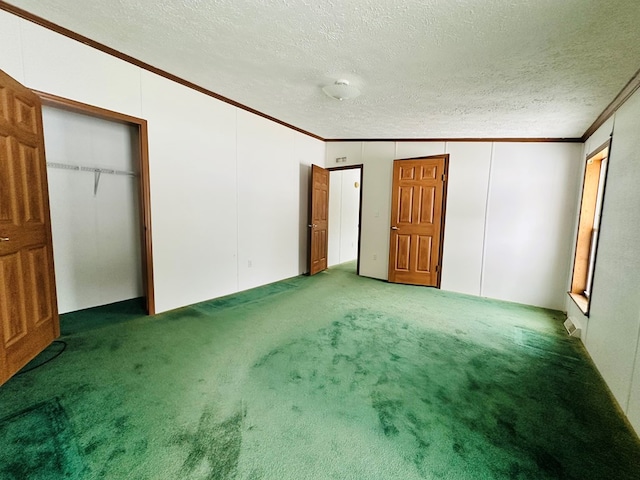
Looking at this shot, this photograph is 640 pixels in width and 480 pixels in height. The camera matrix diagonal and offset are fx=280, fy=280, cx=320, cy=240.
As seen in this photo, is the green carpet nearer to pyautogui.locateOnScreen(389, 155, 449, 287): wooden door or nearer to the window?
the window

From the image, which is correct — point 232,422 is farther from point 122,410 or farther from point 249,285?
point 249,285

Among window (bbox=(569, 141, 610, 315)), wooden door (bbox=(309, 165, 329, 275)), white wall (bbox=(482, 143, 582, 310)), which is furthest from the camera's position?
wooden door (bbox=(309, 165, 329, 275))

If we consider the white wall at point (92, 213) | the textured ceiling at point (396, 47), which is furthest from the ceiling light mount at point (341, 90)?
Result: the white wall at point (92, 213)

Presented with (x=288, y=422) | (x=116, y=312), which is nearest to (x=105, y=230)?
(x=116, y=312)

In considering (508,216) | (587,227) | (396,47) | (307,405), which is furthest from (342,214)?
(307,405)

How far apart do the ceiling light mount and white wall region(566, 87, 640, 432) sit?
2.30 m

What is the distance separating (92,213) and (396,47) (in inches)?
147

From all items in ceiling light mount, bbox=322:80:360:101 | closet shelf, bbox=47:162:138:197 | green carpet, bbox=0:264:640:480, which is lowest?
green carpet, bbox=0:264:640:480

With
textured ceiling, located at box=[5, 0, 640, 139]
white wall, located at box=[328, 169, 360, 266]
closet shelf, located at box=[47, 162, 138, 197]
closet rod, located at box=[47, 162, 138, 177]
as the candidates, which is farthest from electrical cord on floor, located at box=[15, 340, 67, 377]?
white wall, located at box=[328, 169, 360, 266]

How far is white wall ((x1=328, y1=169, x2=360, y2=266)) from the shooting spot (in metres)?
6.39

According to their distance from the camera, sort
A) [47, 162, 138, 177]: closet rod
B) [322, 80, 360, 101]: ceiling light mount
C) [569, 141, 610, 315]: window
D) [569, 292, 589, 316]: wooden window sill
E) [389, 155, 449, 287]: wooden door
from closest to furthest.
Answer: [322, 80, 360, 101]: ceiling light mount
[569, 292, 589, 316]: wooden window sill
[47, 162, 138, 177]: closet rod
[569, 141, 610, 315]: window
[389, 155, 449, 287]: wooden door

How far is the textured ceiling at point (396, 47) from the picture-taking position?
70.3 inches

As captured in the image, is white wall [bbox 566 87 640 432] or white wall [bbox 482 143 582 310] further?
white wall [bbox 482 143 582 310]

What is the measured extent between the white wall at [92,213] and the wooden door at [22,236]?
0.96 metres
